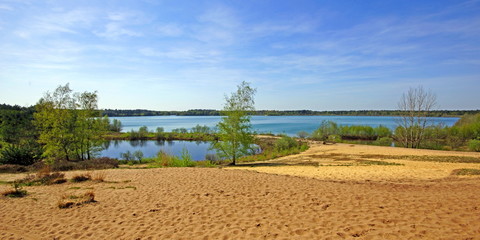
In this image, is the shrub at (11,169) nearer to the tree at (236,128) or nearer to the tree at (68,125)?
the tree at (68,125)

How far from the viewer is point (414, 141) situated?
125ft

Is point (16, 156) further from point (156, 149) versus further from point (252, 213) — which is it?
point (156, 149)

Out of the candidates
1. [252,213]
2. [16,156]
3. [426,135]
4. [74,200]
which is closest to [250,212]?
→ [252,213]

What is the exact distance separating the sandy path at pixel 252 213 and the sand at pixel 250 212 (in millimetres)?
23

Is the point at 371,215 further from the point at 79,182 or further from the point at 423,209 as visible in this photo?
the point at 79,182

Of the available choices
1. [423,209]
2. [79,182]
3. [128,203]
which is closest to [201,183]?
[128,203]

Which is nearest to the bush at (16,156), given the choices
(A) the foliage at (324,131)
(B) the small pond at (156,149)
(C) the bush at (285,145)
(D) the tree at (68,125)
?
(D) the tree at (68,125)

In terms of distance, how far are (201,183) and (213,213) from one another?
4.23 meters

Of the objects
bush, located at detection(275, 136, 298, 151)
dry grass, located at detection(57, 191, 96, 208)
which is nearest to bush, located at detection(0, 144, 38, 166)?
dry grass, located at detection(57, 191, 96, 208)

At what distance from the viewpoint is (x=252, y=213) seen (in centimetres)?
765

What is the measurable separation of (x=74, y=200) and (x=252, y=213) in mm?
6470

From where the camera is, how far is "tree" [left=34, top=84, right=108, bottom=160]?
82.2 ft

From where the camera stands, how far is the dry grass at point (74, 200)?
8609 mm

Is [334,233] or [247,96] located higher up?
[247,96]
